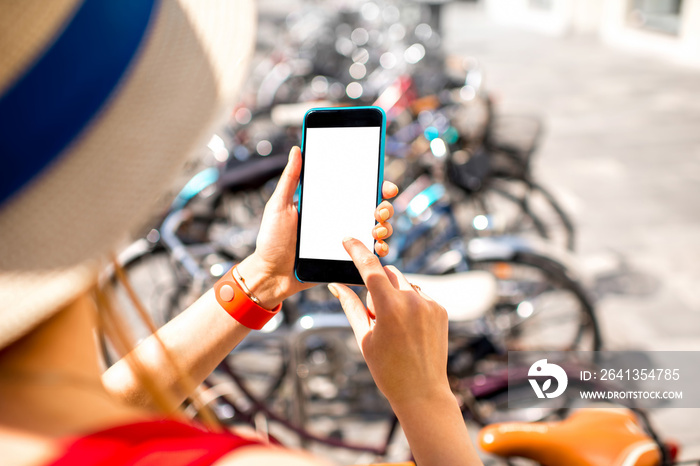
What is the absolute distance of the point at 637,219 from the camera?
5.08 m

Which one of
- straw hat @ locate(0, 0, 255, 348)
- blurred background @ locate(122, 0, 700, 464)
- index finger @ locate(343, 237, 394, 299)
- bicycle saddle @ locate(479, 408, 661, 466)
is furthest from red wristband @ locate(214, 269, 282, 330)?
blurred background @ locate(122, 0, 700, 464)

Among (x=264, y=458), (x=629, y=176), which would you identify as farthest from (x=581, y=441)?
(x=629, y=176)

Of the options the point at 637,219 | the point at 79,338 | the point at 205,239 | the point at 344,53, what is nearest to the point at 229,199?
the point at 205,239

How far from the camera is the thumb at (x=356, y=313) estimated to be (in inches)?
43.3

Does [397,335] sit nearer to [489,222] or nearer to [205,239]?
[489,222]

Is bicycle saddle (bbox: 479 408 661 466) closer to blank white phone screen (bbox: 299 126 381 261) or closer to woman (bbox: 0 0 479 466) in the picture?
blank white phone screen (bbox: 299 126 381 261)

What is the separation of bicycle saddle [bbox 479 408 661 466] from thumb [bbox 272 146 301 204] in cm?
89

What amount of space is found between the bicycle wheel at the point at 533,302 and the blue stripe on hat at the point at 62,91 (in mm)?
2385

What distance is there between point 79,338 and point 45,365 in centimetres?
5

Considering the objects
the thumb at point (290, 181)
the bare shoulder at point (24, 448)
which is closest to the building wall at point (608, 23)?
the thumb at point (290, 181)

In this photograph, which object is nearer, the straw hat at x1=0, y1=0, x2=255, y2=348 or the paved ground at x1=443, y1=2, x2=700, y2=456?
the straw hat at x1=0, y1=0, x2=255, y2=348

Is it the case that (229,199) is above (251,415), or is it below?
above

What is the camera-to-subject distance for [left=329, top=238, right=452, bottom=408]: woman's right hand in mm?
940

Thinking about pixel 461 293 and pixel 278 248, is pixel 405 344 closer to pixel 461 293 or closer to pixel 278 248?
pixel 278 248
